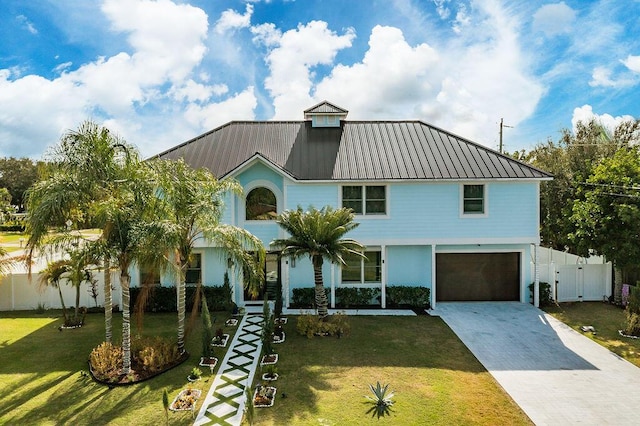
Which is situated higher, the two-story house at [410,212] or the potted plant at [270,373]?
the two-story house at [410,212]

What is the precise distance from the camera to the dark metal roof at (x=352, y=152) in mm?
17328

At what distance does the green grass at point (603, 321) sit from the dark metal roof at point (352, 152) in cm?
590

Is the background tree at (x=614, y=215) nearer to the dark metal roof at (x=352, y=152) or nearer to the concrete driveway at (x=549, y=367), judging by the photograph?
the dark metal roof at (x=352, y=152)

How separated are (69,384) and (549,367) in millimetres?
13522

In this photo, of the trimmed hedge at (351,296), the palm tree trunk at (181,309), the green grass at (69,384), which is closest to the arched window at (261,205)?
the trimmed hedge at (351,296)

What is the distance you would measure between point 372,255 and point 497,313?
574cm

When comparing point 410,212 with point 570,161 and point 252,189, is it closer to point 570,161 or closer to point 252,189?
point 252,189

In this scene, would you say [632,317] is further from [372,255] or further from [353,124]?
[353,124]

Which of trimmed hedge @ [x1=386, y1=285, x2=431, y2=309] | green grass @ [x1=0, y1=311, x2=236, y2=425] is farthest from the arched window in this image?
trimmed hedge @ [x1=386, y1=285, x2=431, y2=309]

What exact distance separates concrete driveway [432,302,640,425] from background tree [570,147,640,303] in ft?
12.4

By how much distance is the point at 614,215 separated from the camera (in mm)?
16406

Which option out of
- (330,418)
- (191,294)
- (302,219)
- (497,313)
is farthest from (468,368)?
(191,294)

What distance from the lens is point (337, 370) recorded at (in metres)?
11.3

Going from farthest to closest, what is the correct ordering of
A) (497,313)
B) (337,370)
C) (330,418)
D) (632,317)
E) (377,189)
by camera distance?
(377,189), (497,313), (632,317), (337,370), (330,418)
